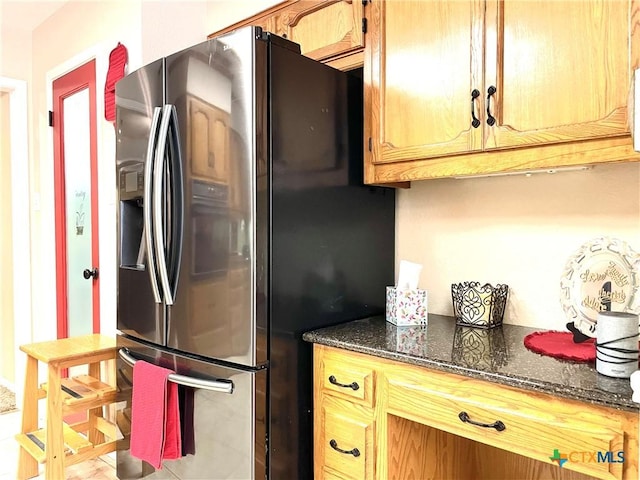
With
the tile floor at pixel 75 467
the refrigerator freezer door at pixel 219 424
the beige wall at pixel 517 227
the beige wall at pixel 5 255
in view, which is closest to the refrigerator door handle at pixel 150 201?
the refrigerator freezer door at pixel 219 424

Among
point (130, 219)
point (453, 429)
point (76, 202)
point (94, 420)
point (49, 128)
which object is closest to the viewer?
point (453, 429)

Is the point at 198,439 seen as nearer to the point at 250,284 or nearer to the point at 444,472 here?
the point at 250,284

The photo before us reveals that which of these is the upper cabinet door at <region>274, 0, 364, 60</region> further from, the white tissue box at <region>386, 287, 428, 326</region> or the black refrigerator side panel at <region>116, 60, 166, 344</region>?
the white tissue box at <region>386, 287, 428, 326</region>

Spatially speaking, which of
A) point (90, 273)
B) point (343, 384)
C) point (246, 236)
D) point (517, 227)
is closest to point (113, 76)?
point (90, 273)

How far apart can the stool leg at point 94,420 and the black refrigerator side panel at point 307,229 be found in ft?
4.45

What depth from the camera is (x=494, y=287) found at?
5.74 ft

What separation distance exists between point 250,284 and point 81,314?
182 centimetres

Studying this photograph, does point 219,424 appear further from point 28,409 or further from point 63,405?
point 28,409

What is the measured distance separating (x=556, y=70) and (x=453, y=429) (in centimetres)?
102

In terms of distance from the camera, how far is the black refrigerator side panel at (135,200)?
184 cm

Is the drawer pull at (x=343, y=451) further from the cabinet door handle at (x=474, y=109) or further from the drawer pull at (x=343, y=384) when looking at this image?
the cabinet door handle at (x=474, y=109)

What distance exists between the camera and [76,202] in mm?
2918

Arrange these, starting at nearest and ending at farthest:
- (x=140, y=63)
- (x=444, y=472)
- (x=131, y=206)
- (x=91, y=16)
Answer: (x=444, y=472) → (x=131, y=206) → (x=140, y=63) → (x=91, y=16)

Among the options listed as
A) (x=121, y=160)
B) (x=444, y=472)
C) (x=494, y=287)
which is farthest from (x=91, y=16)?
(x=444, y=472)
